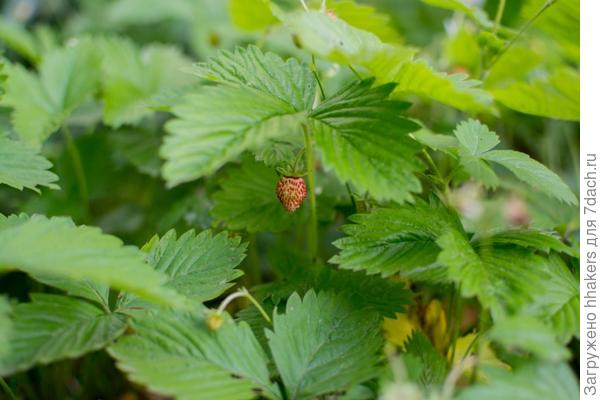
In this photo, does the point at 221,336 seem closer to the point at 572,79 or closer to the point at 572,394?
the point at 572,394

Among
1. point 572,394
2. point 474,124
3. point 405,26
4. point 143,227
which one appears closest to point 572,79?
point 474,124

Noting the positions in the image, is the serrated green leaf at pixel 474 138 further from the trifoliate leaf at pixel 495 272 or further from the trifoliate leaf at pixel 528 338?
the trifoliate leaf at pixel 528 338

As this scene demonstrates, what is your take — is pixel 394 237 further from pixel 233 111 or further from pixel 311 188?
pixel 233 111

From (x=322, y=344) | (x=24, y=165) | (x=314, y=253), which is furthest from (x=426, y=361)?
(x=24, y=165)

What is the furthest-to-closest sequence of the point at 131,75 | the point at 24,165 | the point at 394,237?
the point at 131,75 → the point at 24,165 → the point at 394,237

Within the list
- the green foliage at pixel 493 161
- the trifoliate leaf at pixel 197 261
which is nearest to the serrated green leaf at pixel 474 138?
the green foliage at pixel 493 161

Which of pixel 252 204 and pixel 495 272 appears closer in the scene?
pixel 495 272

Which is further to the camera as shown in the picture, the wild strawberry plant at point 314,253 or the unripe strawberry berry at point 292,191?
the unripe strawberry berry at point 292,191
